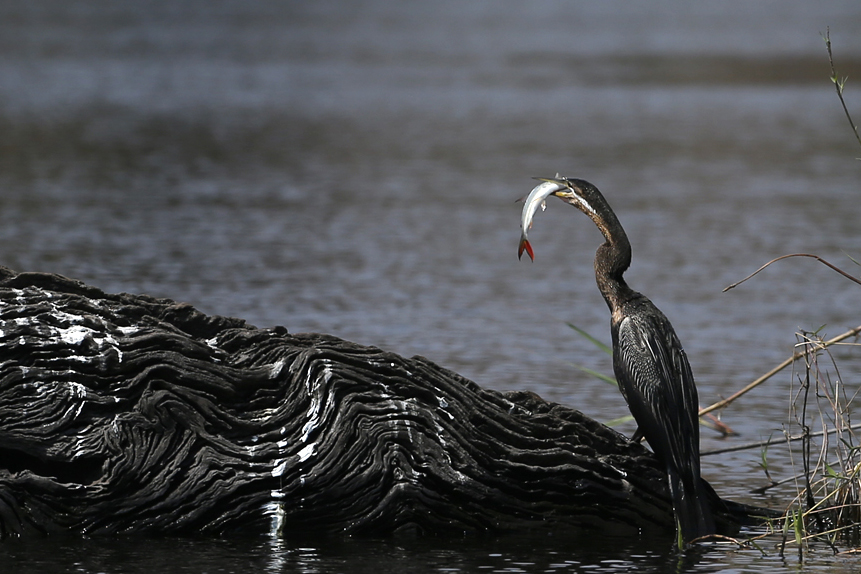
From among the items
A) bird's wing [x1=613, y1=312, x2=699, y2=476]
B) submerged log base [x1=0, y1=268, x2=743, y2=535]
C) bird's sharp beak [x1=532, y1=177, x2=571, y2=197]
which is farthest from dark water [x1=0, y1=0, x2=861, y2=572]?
bird's sharp beak [x1=532, y1=177, x2=571, y2=197]

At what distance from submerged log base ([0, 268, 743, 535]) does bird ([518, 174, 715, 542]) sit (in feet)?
Result: 0.87

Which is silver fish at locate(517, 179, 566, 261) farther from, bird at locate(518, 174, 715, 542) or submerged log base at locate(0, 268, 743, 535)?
submerged log base at locate(0, 268, 743, 535)

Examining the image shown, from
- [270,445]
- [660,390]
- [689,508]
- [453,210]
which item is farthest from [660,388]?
[453,210]

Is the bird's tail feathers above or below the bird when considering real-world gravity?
below

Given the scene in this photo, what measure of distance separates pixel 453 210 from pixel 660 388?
1441 centimetres

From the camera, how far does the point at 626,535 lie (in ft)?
25.1

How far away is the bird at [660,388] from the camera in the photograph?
7383mm

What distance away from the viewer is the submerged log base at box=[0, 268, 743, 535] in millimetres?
7484

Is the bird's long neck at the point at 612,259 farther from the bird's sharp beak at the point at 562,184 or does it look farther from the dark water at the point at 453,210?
the dark water at the point at 453,210

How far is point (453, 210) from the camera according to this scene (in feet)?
71.1

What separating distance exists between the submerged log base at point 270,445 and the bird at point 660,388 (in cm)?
27

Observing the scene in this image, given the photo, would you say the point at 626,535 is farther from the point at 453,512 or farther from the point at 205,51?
the point at 205,51

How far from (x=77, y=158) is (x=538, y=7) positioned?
10903cm

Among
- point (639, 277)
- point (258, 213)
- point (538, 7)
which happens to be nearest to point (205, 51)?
point (258, 213)
